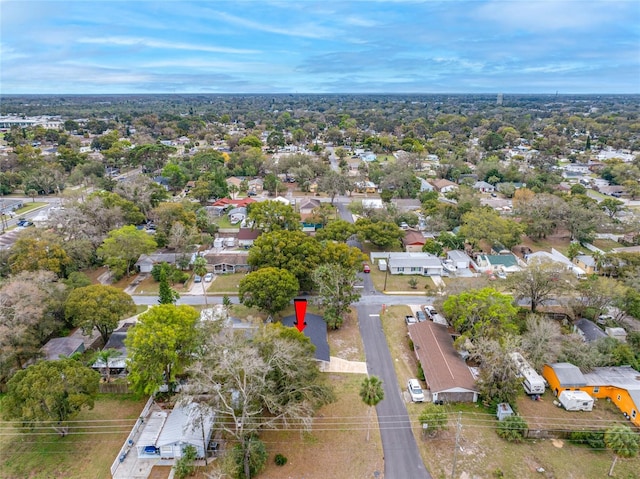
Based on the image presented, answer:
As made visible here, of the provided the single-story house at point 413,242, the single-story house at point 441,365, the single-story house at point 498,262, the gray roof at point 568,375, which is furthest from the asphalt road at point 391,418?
the single-story house at point 498,262

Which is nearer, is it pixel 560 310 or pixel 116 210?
pixel 560 310

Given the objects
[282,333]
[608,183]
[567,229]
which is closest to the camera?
[282,333]

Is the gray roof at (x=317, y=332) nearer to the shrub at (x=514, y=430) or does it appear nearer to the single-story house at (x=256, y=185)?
the shrub at (x=514, y=430)

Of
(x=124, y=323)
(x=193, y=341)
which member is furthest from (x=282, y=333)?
(x=124, y=323)

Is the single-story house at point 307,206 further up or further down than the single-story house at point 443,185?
further down

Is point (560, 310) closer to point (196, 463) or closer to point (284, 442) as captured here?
point (284, 442)

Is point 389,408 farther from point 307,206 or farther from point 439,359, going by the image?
point 307,206
